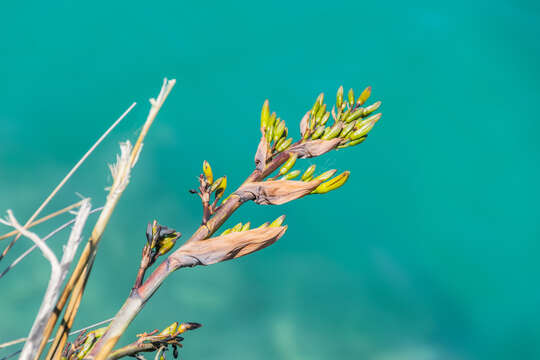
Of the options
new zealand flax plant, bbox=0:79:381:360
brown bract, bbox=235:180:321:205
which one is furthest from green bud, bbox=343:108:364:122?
brown bract, bbox=235:180:321:205

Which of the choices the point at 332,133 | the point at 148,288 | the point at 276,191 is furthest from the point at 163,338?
the point at 332,133

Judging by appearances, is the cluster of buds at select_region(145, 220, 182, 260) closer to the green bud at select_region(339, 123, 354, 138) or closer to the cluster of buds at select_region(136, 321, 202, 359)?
the cluster of buds at select_region(136, 321, 202, 359)

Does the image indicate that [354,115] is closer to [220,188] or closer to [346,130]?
[346,130]

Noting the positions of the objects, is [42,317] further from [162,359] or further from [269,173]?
[269,173]

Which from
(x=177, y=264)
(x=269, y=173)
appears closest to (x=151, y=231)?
(x=177, y=264)

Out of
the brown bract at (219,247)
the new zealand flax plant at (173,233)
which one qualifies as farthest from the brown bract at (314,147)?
the brown bract at (219,247)

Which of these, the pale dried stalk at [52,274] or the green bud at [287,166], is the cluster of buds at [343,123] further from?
the pale dried stalk at [52,274]
